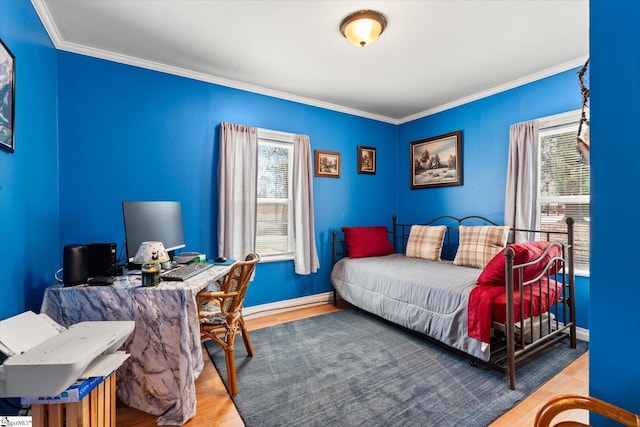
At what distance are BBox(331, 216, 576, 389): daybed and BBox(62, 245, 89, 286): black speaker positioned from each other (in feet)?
7.78

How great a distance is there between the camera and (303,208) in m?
3.41

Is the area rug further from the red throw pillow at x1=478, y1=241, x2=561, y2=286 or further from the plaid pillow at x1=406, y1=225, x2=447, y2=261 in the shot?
the plaid pillow at x1=406, y1=225, x2=447, y2=261

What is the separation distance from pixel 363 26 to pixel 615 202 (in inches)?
72.3

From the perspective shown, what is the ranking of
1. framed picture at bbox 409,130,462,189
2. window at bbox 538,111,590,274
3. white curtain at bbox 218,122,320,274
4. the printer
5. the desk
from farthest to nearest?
framed picture at bbox 409,130,462,189 → white curtain at bbox 218,122,320,274 → window at bbox 538,111,590,274 → the desk → the printer

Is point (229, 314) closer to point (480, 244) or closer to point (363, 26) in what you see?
point (363, 26)

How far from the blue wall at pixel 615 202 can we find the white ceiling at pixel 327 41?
1.39m

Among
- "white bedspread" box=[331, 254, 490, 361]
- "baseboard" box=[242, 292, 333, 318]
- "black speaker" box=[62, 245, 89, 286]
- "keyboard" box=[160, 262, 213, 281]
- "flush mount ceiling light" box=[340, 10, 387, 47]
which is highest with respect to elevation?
"flush mount ceiling light" box=[340, 10, 387, 47]

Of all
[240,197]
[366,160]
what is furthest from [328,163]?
[240,197]

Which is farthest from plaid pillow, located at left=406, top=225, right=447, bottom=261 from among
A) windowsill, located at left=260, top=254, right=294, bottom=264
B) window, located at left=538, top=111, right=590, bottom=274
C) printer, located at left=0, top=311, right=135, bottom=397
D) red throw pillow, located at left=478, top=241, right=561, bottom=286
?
printer, located at left=0, top=311, right=135, bottom=397

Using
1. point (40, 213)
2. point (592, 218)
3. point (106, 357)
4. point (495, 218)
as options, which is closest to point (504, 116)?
point (495, 218)

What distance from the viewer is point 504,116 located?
3.11 m

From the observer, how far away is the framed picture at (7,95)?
1390 mm

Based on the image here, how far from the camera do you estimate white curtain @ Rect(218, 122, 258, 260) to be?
2912mm

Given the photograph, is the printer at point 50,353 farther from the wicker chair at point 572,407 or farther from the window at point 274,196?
the window at point 274,196
